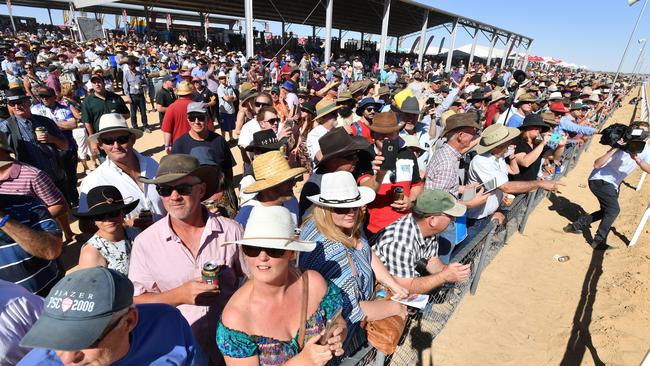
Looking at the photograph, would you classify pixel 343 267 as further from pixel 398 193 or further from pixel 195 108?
pixel 195 108

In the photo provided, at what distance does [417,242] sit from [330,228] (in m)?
0.91

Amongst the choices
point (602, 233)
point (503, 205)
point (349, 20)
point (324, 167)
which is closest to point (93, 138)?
point (324, 167)

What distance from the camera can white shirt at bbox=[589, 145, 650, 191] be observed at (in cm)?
539

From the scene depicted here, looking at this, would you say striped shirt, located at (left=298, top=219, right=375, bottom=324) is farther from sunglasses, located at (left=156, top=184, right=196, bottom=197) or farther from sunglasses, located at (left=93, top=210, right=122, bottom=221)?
sunglasses, located at (left=93, top=210, right=122, bottom=221)

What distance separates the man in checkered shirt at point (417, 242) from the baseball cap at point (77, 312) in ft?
6.60

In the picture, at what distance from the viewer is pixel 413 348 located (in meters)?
3.76

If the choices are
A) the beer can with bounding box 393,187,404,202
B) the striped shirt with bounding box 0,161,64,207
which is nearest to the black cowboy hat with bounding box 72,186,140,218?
the striped shirt with bounding box 0,161,64,207

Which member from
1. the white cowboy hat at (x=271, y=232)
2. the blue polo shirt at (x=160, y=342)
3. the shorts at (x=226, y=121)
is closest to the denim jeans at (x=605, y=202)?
the white cowboy hat at (x=271, y=232)

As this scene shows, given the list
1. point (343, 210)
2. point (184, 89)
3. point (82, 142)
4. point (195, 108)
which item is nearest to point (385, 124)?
point (343, 210)

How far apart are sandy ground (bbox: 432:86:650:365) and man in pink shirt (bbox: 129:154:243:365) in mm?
2723

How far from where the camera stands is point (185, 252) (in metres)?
2.16

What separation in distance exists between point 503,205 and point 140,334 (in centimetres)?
533

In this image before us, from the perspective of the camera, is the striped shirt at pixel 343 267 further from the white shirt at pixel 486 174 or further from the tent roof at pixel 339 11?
the tent roof at pixel 339 11

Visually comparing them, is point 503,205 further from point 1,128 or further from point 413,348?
point 1,128
